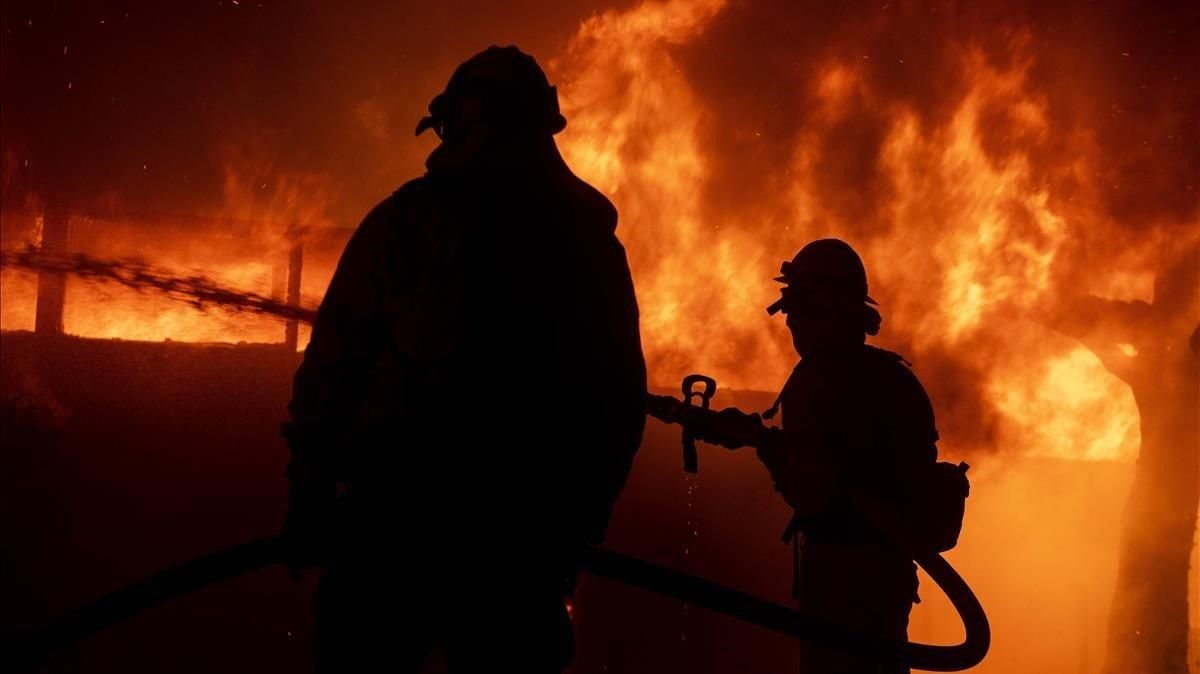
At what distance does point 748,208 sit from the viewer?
13.7 meters

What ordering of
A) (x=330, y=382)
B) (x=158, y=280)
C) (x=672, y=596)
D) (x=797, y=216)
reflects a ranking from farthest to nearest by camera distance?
(x=797, y=216) < (x=158, y=280) < (x=672, y=596) < (x=330, y=382)

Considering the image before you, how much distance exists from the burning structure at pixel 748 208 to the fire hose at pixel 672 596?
747cm

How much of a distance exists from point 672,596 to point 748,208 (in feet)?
36.5

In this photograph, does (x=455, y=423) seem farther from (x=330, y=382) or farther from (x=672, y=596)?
(x=672, y=596)

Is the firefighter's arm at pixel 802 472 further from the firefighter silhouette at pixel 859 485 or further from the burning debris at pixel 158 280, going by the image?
the burning debris at pixel 158 280

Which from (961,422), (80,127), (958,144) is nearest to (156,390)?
(80,127)

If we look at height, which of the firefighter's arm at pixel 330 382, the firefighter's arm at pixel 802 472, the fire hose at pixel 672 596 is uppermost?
the firefighter's arm at pixel 330 382

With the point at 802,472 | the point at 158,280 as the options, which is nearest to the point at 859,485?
the point at 802,472

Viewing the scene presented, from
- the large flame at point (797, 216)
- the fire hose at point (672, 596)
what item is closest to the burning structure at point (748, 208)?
the large flame at point (797, 216)

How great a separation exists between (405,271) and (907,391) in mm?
3317

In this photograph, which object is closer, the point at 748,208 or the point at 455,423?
the point at 455,423

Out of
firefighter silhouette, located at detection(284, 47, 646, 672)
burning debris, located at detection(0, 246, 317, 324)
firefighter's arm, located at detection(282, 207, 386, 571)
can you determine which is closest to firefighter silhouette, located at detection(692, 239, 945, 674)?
firefighter silhouette, located at detection(284, 47, 646, 672)

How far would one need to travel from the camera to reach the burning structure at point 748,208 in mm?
9391

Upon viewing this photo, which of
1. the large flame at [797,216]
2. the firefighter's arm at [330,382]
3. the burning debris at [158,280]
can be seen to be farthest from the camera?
the large flame at [797,216]
